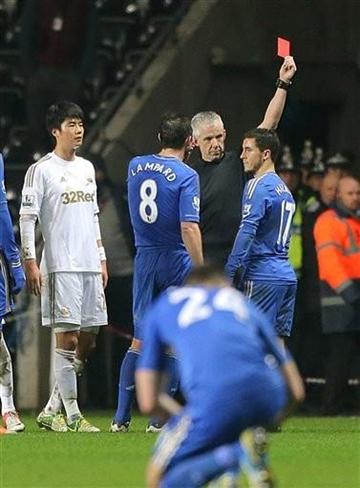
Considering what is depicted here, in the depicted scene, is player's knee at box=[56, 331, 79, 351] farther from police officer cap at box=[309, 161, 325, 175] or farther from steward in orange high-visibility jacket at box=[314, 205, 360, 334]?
police officer cap at box=[309, 161, 325, 175]

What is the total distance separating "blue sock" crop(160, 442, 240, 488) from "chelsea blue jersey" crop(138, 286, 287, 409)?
23 cm

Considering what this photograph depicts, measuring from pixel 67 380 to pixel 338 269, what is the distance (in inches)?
160

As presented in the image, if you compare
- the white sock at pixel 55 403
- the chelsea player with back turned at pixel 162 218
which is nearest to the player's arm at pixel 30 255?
the chelsea player with back turned at pixel 162 218

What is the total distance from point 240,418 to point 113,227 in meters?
9.99

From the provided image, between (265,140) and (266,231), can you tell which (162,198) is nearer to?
(266,231)

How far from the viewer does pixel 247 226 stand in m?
13.6

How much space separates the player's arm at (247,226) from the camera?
1357 centimetres

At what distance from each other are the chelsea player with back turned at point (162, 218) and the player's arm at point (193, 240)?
0.05ft

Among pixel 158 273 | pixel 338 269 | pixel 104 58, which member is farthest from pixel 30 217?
pixel 104 58

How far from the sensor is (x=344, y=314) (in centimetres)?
1720

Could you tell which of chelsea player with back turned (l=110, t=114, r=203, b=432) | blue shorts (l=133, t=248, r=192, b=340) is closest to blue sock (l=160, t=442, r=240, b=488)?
chelsea player with back turned (l=110, t=114, r=203, b=432)

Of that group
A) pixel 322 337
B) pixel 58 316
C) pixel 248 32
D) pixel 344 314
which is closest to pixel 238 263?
pixel 58 316

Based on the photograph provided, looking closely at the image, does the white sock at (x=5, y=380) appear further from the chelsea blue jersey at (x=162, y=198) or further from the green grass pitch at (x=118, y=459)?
the chelsea blue jersey at (x=162, y=198)

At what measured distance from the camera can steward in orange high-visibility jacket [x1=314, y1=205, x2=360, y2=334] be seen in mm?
17125
